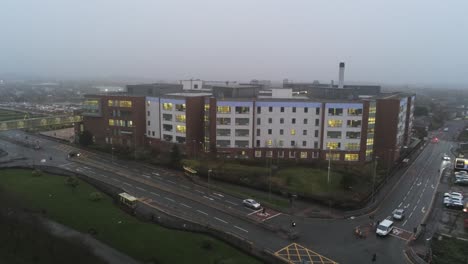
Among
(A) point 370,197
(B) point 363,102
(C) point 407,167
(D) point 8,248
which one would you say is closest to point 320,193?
(A) point 370,197

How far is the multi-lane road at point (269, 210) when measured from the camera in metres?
38.7

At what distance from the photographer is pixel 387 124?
249 ft

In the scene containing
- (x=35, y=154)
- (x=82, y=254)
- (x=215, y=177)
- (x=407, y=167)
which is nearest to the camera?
(x=82, y=254)

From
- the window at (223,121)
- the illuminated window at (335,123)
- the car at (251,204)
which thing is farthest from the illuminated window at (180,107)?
the car at (251,204)

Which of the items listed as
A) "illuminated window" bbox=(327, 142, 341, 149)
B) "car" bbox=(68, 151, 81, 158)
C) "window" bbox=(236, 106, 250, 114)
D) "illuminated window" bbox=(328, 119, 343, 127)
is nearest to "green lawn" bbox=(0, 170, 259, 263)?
"car" bbox=(68, 151, 81, 158)

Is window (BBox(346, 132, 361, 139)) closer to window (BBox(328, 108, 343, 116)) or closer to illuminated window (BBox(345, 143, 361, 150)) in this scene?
illuminated window (BBox(345, 143, 361, 150))

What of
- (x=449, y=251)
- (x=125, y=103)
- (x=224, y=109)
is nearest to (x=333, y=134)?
(x=224, y=109)

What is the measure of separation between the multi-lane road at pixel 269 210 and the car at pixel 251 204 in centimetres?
72

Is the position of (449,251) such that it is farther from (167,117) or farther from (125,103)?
(125,103)

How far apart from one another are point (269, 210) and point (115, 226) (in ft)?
66.6

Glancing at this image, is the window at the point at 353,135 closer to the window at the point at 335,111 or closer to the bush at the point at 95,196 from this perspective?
the window at the point at 335,111

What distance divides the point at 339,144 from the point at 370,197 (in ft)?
64.0

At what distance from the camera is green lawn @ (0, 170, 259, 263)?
35.8 meters

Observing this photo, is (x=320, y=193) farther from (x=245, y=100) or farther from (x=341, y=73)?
(x=341, y=73)
